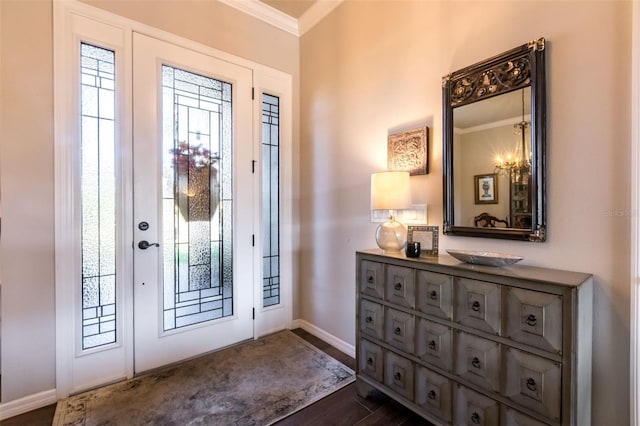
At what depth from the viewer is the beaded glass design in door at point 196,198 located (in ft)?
8.01

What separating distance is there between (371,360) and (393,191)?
1.14 m

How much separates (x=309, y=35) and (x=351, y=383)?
10.8ft

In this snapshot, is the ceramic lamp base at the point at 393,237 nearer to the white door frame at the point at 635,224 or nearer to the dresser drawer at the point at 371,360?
the dresser drawer at the point at 371,360

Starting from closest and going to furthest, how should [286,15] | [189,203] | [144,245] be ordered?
[144,245] → [189,203] → [286,15]

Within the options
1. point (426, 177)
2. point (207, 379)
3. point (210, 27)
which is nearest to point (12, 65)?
point (210, 27)

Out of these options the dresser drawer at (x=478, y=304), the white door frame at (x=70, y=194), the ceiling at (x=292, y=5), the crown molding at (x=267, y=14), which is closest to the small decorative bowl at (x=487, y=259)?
the dresser drawer at (x=478, y=304)

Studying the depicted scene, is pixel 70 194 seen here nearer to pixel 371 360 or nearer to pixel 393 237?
pixel 393 237

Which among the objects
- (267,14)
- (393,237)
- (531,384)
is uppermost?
(267,14)

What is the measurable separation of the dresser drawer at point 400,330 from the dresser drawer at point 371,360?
14cm

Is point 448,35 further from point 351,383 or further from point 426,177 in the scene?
point 351,383

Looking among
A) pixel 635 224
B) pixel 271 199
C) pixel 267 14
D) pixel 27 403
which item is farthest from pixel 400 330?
pixel 267 14

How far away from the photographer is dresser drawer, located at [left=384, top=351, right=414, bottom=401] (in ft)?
5.68

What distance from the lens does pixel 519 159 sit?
158cm

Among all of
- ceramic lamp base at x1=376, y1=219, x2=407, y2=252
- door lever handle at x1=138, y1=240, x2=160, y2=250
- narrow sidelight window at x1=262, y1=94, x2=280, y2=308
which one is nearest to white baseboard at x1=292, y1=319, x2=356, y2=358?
narrow sidelight window at x1=262, y1=94, x2=280, y2=308
